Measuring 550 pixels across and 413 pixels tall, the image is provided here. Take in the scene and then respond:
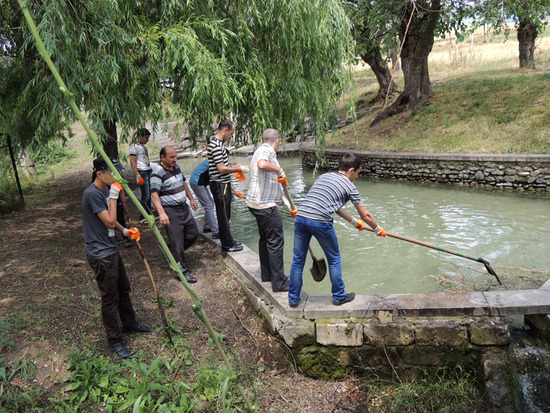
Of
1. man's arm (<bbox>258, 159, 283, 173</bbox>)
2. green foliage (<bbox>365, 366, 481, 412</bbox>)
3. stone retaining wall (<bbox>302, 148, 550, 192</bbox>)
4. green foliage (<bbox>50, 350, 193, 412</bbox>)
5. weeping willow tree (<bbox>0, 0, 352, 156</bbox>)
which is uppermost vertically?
weeping willow tree (<bbox>0, 0, 352, 156</bbox>)

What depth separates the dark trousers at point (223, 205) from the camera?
6.00 m

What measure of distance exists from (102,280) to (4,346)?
1.15 metres

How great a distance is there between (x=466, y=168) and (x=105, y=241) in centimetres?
1072

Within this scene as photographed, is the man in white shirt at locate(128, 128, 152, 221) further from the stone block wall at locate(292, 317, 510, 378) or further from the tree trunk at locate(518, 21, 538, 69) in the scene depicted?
the tree trunk at locate(518, 21, 538, 69)

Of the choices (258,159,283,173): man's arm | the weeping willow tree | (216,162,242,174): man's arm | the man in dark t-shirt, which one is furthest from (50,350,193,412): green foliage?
the weeping willow tree

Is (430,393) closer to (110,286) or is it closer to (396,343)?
(396,343)

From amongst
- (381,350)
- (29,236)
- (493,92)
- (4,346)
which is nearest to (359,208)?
(381,350)

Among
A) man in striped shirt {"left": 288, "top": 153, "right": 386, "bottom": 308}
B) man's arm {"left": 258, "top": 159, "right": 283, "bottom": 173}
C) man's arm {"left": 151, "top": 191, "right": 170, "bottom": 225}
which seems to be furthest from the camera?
man's arm {"left": 151, "top": 191, "right": 170, "bottom": 225}

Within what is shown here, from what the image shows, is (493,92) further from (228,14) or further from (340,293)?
(340,293)

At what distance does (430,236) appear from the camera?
7871 mm

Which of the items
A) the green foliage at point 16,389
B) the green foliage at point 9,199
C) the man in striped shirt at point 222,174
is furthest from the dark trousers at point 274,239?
the green foliage at point 9,199

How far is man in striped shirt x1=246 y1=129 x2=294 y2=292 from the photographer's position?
4609mm

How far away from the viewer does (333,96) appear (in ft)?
28.6

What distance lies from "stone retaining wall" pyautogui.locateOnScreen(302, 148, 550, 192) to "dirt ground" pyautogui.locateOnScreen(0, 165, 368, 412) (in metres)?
8.42
